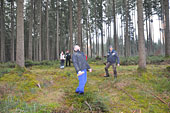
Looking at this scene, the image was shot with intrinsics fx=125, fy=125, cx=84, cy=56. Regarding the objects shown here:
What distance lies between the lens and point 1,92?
15.2ft

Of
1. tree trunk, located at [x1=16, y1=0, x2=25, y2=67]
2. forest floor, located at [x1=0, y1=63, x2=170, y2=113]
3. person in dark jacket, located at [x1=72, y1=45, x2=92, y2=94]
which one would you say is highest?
tree trunk, located at [x1=16, y1=0, x2=25, y2=67]

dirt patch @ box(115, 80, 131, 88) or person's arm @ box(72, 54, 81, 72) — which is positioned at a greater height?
person's arm @ box(72, 54, 81, 72)

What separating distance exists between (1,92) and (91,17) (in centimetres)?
3092

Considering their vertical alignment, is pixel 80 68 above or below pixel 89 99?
above

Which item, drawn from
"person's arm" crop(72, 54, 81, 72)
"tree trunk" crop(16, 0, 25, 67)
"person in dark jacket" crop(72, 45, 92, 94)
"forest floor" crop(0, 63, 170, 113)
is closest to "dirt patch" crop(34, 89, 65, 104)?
"forest floor" crop(0, 63, 170, 113)

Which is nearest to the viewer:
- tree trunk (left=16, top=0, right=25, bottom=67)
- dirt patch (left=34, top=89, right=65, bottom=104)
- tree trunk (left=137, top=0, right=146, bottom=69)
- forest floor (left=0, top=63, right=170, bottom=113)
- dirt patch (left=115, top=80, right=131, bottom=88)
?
forest floor (left=0, top=63, right=170, bottom=113)

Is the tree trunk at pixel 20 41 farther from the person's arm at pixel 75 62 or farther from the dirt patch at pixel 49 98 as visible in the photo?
the person's arm at pixel 75 62

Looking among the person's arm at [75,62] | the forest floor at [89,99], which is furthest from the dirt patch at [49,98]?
the person's arm at [75,62]

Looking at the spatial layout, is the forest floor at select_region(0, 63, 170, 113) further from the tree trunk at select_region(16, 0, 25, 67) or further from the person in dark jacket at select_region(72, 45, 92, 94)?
the tree trunk at select_region(16, 0, 25, 67)

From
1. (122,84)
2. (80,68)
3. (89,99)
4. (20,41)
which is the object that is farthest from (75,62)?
(20,41)

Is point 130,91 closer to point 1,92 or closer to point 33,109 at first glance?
point 33,109

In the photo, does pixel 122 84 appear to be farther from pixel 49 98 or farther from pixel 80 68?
pixel 49 98

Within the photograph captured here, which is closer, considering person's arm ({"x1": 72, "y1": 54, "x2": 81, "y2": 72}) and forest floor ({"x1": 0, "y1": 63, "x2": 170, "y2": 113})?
forest floor ({"x1": 0, "y1": 63, "x2": 170, "y2": 113})

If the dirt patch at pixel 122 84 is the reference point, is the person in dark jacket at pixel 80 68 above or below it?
above
